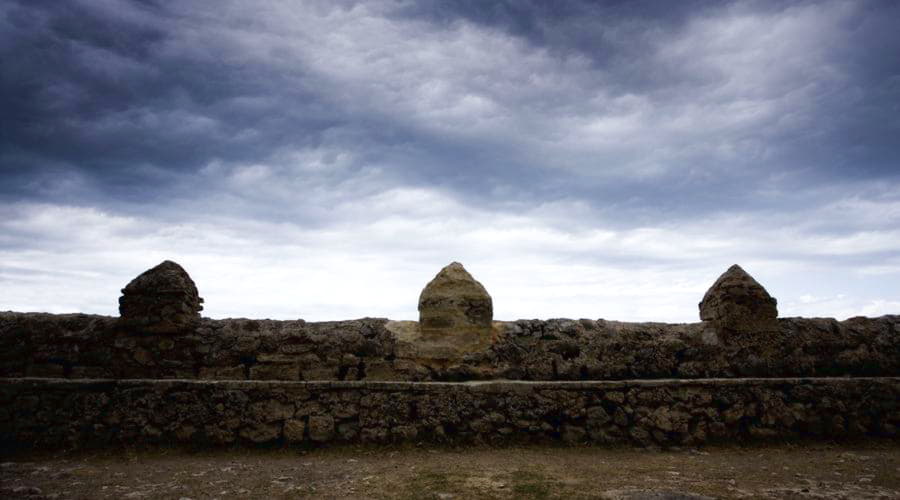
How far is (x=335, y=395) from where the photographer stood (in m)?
5.00

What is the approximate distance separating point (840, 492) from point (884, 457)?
5.26 feet

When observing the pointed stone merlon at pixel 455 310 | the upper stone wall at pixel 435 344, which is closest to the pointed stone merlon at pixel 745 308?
the upper stone wall at pixel 435 344

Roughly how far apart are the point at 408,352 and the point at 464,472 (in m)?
1.78

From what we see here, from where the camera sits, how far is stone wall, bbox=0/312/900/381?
548cm

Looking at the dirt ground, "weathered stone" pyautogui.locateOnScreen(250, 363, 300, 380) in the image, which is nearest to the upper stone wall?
"weathered stone" pyautogui.locateOnScreen(250, 363, 300, 380)

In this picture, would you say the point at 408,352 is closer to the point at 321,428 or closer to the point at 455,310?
the point at 455,310

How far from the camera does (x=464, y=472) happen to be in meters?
4.03

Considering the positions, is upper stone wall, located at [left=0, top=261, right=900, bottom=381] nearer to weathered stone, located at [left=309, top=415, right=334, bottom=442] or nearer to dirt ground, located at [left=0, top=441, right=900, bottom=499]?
weathered stone, located at [left=309, top=415, right=334, bottom=442]

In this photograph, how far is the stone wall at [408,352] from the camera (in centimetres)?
548

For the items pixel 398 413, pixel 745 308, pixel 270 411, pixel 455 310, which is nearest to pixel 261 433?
pixel 270 411

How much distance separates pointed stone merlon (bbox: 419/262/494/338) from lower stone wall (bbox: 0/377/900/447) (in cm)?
75

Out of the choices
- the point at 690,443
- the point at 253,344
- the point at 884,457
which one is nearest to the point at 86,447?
the point at 253,344

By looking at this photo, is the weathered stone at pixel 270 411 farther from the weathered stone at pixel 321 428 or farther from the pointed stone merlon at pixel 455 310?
the pointed stone merlon at pixel 455 310

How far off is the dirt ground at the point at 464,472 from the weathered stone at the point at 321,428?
0.46ft
